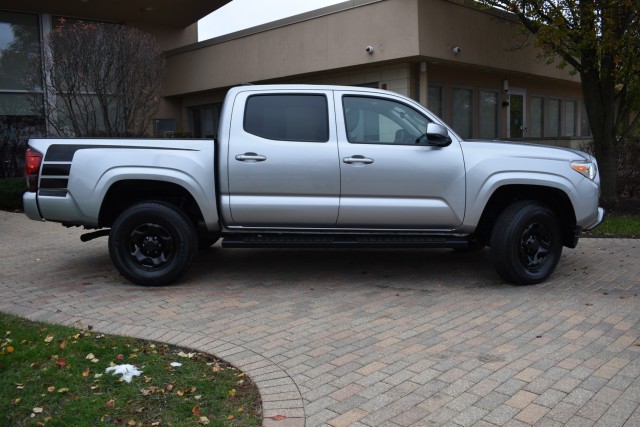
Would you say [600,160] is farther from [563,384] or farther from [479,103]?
[563,384]

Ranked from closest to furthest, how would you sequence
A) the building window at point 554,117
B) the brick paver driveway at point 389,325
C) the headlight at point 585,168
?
the brick paver driveway at point 389,325 → the headlight at point 585,168 → the building window at point 554,117

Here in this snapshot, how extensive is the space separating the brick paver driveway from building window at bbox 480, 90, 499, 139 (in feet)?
31.9

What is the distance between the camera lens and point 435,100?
15.7 metres

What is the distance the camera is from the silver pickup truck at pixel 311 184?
19.9 ft

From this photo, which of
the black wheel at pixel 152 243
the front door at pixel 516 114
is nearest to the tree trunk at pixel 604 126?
the front door at pixel 516 114

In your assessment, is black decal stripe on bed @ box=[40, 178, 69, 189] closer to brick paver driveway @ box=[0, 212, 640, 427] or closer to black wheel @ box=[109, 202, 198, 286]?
black wheel @ box=[109, 202, 198, 286]

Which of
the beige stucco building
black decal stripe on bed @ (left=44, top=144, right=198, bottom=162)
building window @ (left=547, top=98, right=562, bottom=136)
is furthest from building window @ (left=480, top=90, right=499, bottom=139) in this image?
black decal stripe on bed @ (left=44, top=144, right=198, bottom=162)

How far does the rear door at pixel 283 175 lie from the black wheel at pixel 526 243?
1737 millimetres

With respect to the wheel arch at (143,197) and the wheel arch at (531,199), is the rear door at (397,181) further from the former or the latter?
the wheel arch at (143,197)

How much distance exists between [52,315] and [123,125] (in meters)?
9.26

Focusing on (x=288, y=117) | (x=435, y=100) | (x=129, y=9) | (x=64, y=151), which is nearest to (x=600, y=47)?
(x=435, y=100)

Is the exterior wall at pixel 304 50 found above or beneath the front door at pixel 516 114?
above

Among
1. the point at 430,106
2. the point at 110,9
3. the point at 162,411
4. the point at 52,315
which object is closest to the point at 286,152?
the point at 52,315

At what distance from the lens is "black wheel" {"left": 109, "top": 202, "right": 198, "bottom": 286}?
615cm
